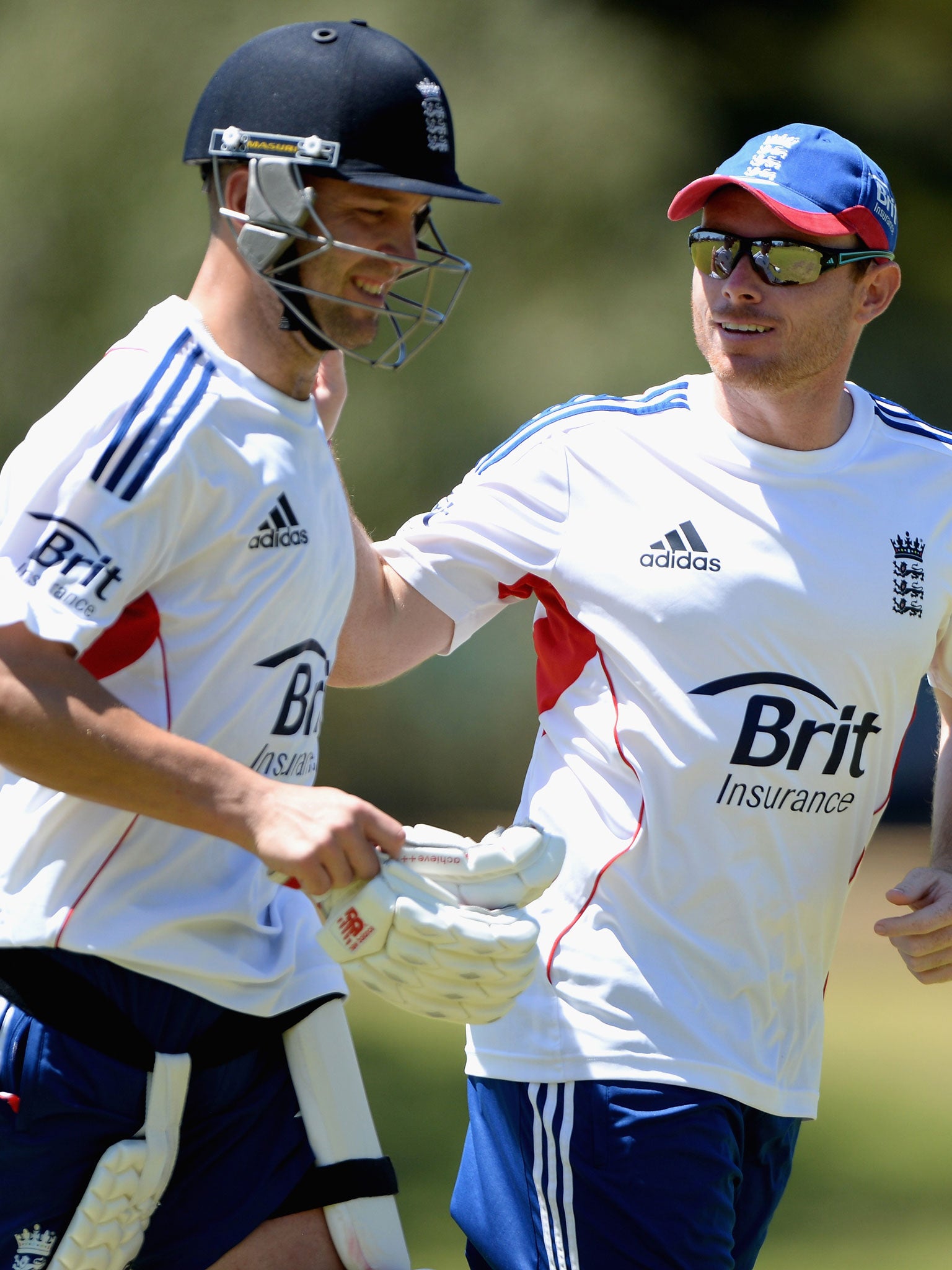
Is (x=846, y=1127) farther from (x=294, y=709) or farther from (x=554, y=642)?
(x=294, y=709)

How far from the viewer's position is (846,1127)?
482 centimetres

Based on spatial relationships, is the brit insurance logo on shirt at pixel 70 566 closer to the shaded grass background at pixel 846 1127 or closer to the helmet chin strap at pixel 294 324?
the helmet chin strap at pixel 294 324

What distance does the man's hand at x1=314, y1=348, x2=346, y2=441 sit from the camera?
2.38 metres

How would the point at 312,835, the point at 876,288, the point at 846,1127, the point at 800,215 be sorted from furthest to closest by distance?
the point at 846,1127 < the point at 876,288 < the point at 800,215 < the point at 312,835

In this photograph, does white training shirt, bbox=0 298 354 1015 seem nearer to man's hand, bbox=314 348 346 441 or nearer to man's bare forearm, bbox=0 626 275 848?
man's bare forearm, bbox=0 626 275 848

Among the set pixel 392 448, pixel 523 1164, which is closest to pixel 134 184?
pixel 392 448

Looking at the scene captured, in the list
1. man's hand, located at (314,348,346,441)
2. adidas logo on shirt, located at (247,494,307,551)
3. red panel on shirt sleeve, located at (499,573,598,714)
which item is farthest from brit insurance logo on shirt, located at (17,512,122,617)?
red panel on shirt sleeve, located at (499,573,598,714)

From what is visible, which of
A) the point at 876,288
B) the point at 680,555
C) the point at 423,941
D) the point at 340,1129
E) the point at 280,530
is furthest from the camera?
the point at 876,288

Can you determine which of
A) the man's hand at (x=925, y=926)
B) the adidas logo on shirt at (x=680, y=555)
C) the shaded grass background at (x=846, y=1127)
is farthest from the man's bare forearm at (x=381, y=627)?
the shaded grass background at (x=846, y=1127)

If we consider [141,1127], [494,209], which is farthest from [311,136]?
[494,209]

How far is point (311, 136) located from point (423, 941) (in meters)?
0.97

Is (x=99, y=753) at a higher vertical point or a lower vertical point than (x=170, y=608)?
lower

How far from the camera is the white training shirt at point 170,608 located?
179 cm

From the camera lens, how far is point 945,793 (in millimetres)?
2799
